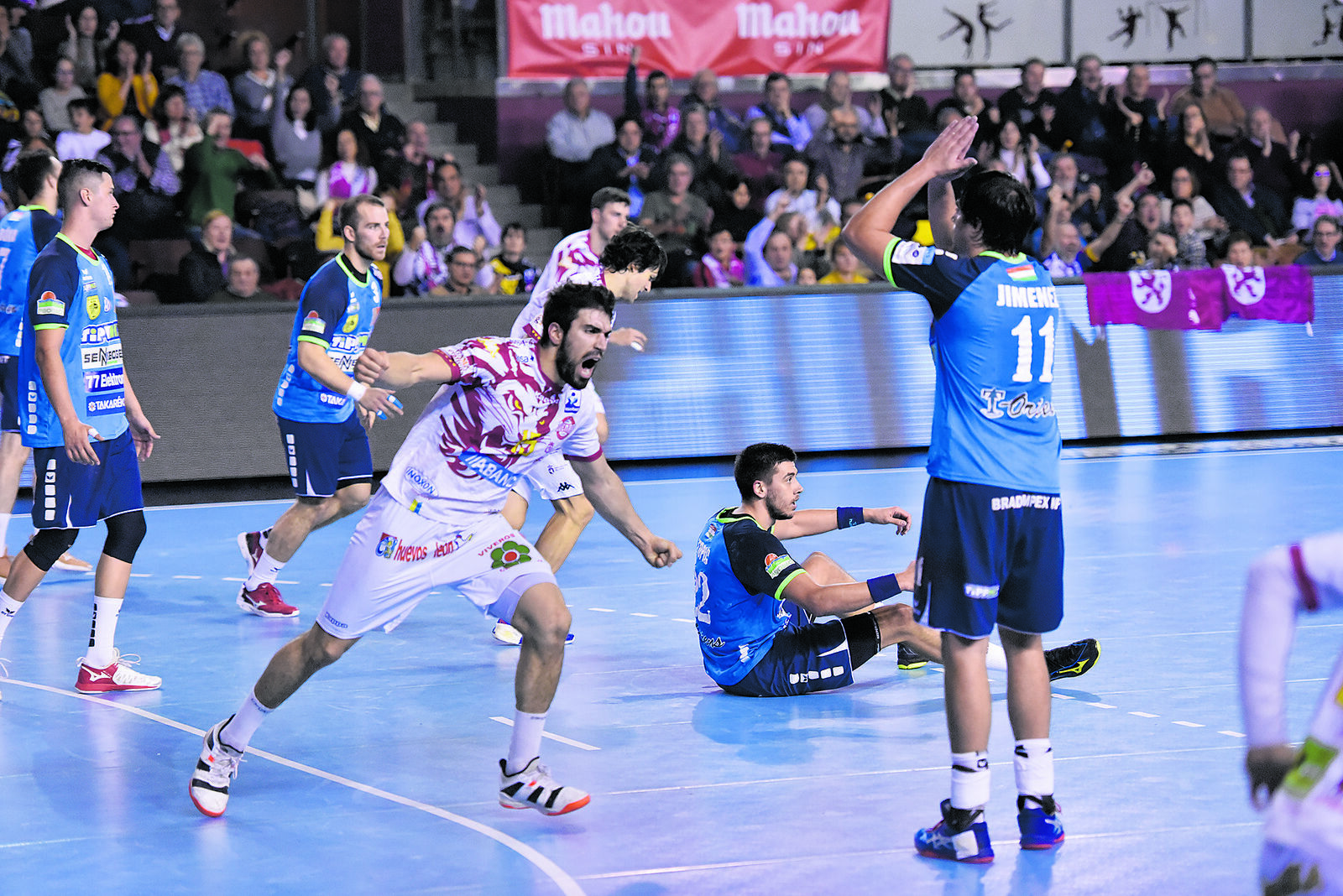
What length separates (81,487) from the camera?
691cm

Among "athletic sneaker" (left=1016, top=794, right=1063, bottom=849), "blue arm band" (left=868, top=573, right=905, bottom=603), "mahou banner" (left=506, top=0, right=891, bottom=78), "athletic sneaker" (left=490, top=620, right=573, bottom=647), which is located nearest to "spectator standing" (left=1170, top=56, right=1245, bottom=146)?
"mahou banner" (left=506, top=0, right=891, bottom=78)

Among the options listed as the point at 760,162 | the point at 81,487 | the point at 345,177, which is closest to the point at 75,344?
the point at 81,487

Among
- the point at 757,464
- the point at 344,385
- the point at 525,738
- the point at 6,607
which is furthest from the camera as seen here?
the point at 6,607

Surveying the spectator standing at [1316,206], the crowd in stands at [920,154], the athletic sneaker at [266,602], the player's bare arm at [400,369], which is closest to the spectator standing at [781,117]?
the crowd in stands at [920,154]

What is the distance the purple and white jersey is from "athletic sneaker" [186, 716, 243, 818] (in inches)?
42.1

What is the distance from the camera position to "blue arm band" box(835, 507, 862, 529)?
6.84m

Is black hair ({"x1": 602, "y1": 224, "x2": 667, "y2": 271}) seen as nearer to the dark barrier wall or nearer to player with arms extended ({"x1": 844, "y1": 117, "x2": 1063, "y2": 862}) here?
player with arms extended ({"x1": 844, "y1": 117, "x2": 1063, "y2": 862})

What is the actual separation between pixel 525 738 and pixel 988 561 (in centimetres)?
168

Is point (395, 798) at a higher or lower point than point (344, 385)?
lower

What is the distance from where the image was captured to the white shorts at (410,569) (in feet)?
17.1

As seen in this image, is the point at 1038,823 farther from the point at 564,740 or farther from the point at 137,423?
the point at 137,423

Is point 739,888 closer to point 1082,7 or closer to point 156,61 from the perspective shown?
point 156,61

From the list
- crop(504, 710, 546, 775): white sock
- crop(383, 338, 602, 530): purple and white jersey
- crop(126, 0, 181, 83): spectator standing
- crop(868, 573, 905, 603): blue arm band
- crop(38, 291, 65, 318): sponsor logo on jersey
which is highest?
crop(126, 0, 181, 83): spectator standing

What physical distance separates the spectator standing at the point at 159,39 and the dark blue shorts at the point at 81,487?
10517 mm
